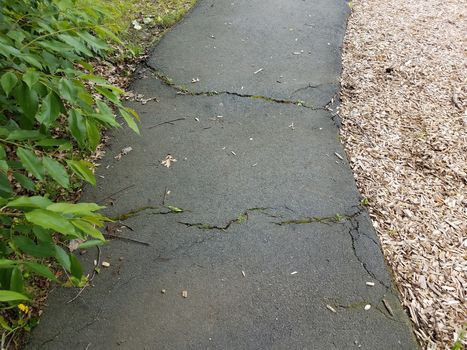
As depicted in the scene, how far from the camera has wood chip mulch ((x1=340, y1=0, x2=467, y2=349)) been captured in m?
2.40

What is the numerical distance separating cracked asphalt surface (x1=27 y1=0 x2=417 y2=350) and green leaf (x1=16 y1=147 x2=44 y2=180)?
1053 mm

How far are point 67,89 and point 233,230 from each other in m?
1.48

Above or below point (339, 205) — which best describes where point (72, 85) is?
above

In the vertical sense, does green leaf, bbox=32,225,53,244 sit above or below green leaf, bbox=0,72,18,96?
below

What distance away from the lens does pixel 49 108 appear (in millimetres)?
1551

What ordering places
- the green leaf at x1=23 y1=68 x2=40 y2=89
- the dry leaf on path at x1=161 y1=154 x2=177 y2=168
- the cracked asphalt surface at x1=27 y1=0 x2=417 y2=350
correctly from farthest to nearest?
1. the dry leaf on path at x1=161 y1=154 x2=177 y2=168
2. the cracked asphalt surface at x1=27 y1=0 x2=417 y2=350
3. the green leaf at x1=23 y1=68 x2=40 y2=89

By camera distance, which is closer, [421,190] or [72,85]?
[72,85]

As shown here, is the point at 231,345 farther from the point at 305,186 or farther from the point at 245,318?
the point at 305,186

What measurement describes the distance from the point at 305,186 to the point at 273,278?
34.0 inches

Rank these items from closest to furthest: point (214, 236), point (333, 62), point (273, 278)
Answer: point (273, 278) < point (214, 236) < point (333, 62)

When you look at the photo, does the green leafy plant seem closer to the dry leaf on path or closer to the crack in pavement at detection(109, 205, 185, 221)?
the crack in pavement at detection(109, 205, 185, 221)

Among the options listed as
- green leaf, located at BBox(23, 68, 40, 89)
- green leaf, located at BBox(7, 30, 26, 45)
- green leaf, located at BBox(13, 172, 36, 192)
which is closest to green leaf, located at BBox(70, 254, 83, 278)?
green leaf, located at BBox(13, 172, 36, 192)

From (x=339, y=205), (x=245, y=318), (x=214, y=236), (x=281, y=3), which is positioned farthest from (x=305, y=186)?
(x=281, y=3)

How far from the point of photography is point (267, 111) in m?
3.67
